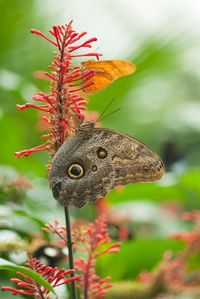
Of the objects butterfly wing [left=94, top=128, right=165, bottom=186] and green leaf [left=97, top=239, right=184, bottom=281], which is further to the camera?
green leaf [left=97, top=239, right=184, bottom=281]

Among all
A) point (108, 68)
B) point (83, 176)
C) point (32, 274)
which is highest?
point (108, 68)

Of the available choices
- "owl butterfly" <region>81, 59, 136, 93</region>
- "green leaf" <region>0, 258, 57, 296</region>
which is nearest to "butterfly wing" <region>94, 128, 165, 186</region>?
"owl butterfly" <region>81, 59, 136, 93</region>

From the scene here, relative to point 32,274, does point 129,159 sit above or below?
above

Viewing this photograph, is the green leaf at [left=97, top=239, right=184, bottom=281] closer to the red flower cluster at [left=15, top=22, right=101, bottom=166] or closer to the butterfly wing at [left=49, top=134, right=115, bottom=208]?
the butterfly wing at [left=49, top=134, right=115, bottom=208]

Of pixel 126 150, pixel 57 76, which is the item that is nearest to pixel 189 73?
pixel 126 150

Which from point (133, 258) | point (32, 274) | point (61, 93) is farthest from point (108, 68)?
point (133, 258)

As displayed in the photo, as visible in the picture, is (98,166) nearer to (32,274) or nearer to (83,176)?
(83,176)

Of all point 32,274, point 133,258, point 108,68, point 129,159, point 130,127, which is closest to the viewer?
point 32,274

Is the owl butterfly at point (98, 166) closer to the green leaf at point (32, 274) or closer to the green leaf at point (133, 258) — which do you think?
the green leaf at point (32, 274)
